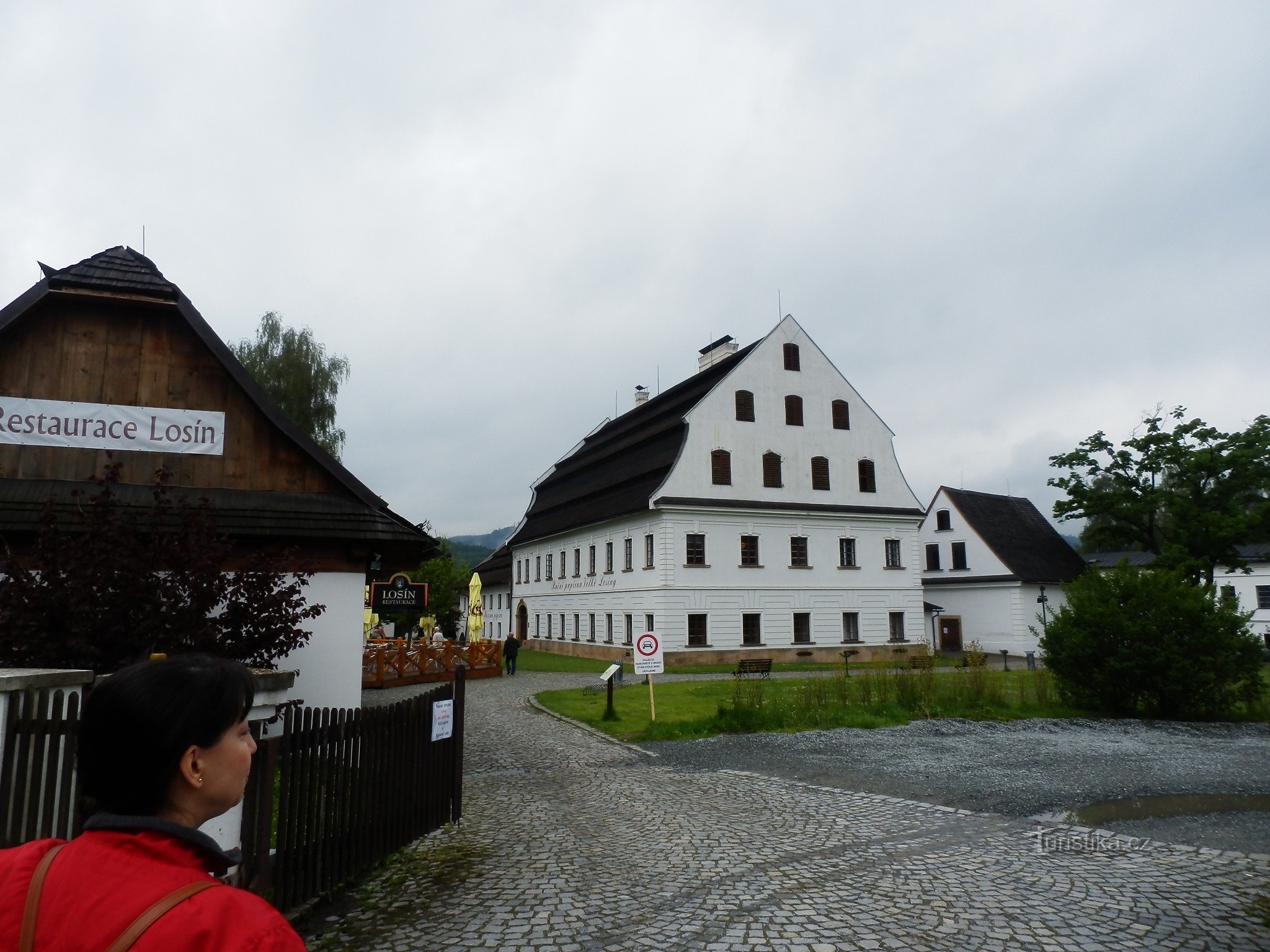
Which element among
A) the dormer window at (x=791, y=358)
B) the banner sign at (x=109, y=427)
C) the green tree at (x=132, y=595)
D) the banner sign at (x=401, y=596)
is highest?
the dormer window at (x=791, y=358)

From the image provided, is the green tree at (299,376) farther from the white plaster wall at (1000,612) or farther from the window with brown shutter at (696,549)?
the white plaster wall at (1000,612)

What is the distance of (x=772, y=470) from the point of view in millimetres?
38344

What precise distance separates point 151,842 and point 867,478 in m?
40.5

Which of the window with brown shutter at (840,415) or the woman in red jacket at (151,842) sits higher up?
the window with brown shutter at (840,415)

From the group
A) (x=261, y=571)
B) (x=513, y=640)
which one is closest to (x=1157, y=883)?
(x=261, y=571)

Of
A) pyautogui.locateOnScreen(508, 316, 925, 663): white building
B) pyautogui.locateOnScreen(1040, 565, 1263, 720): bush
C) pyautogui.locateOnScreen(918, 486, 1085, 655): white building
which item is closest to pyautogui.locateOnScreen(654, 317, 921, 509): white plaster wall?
pyautogui.locateOnScreen(508, 316, 925, 663): white building

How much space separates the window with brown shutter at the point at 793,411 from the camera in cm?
3891

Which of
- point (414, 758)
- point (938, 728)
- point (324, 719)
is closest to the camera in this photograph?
point (324, 719)

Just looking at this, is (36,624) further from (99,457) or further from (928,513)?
(928,513)

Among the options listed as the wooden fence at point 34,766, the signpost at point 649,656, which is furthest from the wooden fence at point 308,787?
the signpost at point 649,656

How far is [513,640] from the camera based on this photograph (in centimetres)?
3111

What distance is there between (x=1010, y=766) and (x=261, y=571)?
10626 millimetres

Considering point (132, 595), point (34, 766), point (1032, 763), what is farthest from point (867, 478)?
point (34, 766)

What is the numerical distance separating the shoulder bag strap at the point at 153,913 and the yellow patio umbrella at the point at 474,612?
3277cm
